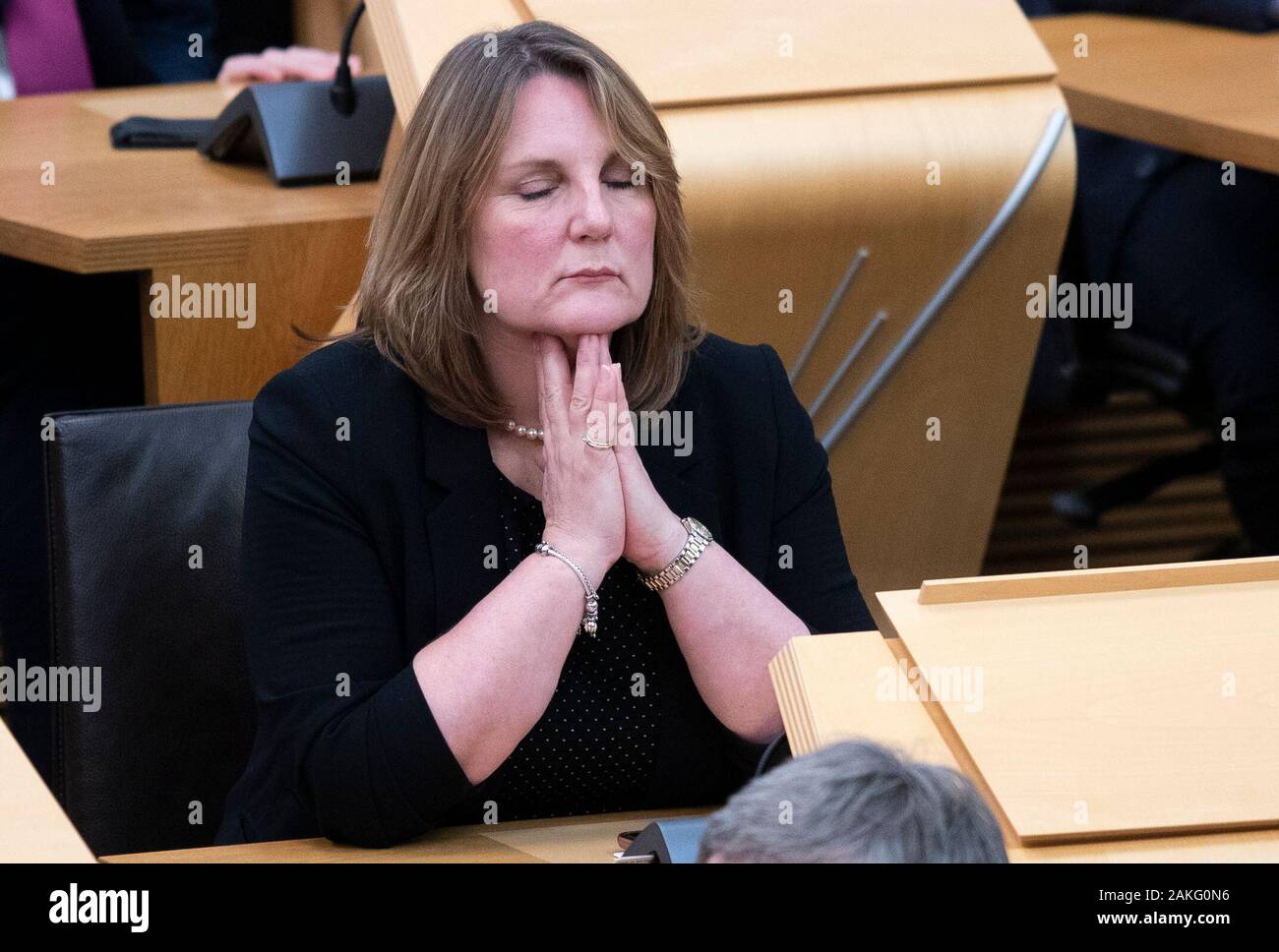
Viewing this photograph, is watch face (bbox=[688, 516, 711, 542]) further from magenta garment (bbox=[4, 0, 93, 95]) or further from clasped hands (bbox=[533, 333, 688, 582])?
magenta garment (bbox=[4, 0, 93, 95])

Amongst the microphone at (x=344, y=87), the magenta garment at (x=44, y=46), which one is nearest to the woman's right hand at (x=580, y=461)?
the microphone at (x=344, y=87)

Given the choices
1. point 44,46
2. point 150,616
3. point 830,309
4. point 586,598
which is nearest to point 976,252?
point 830,309

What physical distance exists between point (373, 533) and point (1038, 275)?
3.57 ft

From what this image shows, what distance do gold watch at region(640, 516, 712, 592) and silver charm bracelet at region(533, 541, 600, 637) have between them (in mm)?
56

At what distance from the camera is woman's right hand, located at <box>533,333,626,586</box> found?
160cm

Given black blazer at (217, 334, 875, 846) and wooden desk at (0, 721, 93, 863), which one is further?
black blazer at (217, 334, 875, 846)

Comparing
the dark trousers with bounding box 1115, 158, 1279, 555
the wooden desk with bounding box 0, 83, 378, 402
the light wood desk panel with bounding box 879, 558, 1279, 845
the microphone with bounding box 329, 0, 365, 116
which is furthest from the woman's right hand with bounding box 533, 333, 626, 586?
the dark trousers with bounding box 1115, 158, 1279, 555

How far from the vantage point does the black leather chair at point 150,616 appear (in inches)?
70.8

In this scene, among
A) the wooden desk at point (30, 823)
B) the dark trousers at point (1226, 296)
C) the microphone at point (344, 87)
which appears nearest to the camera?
the wooden desk at point (30, 823)

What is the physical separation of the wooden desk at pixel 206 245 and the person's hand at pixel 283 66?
1.08 feet

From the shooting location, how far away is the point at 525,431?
1740mm

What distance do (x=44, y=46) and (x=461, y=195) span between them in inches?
72.5

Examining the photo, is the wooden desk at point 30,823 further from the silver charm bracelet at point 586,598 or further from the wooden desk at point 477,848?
the silver charm bracelet at point 586,598

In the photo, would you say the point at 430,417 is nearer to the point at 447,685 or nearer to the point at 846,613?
the point at 447,685
